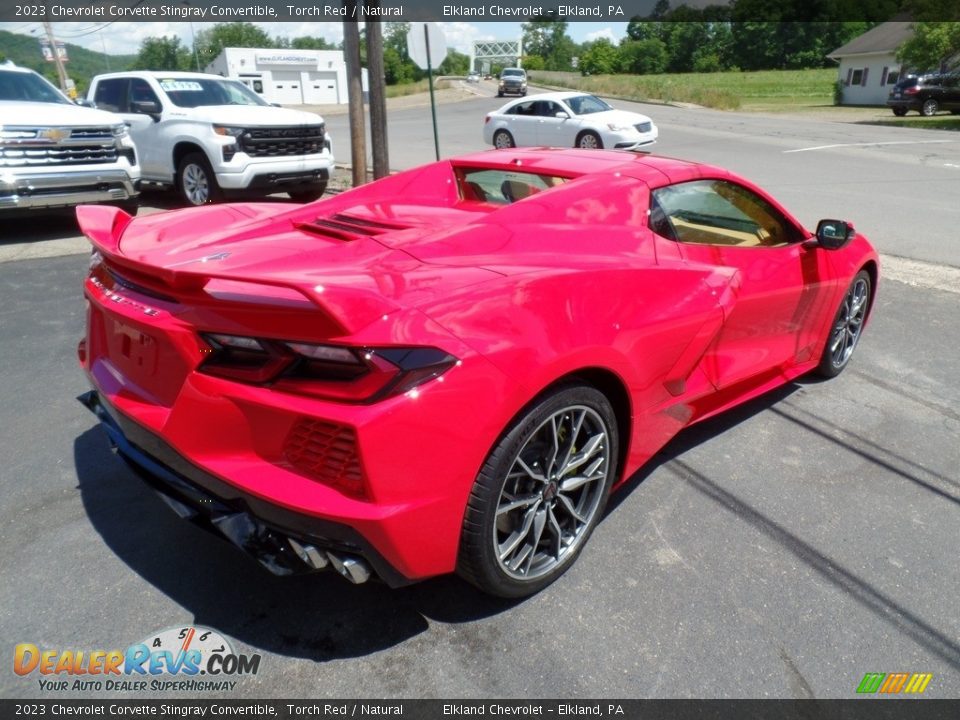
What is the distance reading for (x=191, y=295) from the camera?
87.9 inches

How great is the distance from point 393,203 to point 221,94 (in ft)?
28.3

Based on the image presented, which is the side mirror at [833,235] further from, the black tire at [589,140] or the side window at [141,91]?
the black tire at [589,140]

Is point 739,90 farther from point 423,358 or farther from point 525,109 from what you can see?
point 423,358

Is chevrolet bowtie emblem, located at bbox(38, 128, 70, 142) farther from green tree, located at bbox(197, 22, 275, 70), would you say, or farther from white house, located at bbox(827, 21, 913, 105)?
green tree, located at bbox(197, 22, 275, 70)

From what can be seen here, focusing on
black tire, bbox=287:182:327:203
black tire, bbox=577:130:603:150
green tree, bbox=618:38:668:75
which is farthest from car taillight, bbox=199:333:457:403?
green tree, bbox=618:38:668:75

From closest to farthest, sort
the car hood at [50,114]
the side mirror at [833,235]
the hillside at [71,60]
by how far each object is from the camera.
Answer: the side mirror at [833,235] → the car hood at [50,114] → the hillside at [71,60]

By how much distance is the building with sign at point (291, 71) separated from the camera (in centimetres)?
6862

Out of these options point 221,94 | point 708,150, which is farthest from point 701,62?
point 221,94

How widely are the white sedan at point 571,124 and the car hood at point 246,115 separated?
375 inches

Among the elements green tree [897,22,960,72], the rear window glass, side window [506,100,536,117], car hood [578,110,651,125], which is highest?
green tree [897,22,960,72]

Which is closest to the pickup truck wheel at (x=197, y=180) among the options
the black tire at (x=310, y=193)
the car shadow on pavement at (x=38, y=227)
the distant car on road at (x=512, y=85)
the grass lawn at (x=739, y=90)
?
the black tire at (x=310, y=193)

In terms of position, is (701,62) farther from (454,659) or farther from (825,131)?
(454,659)

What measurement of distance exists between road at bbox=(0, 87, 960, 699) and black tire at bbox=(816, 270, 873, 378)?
220mm
